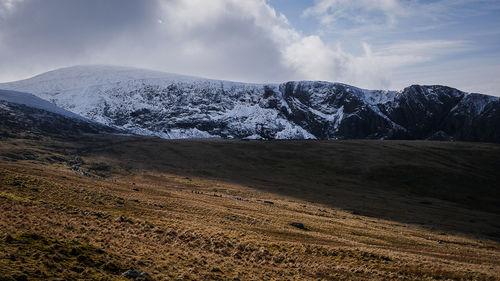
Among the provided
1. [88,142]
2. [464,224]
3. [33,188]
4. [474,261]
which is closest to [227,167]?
[88,142]

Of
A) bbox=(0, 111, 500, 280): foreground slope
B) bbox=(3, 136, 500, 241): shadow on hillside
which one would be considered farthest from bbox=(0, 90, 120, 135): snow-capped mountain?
bbox=(0, 111, 500, 280): foreground slope

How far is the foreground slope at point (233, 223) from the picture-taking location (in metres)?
19.4

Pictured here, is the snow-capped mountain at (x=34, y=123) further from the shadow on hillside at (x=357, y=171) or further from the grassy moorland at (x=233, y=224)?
the grassy moorland at (x=233, y=224)

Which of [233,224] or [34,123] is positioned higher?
[34,123]

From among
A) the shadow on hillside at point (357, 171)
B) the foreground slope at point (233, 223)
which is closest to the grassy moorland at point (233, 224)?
the foreground slope at point (233, 223)

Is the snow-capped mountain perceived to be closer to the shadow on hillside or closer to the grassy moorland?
the shadow on hillside

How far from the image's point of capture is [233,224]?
3606 cm

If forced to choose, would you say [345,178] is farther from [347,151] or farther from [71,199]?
[71,199]

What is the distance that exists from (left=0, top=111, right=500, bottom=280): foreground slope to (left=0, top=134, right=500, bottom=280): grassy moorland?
0.46 feet

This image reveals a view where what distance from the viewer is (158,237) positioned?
1028 inches

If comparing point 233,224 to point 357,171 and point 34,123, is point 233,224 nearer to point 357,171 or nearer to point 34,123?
point 357,171

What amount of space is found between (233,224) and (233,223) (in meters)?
0.56

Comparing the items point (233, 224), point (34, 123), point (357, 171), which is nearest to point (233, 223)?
point (233, 224)

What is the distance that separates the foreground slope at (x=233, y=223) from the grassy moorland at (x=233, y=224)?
0.14m
